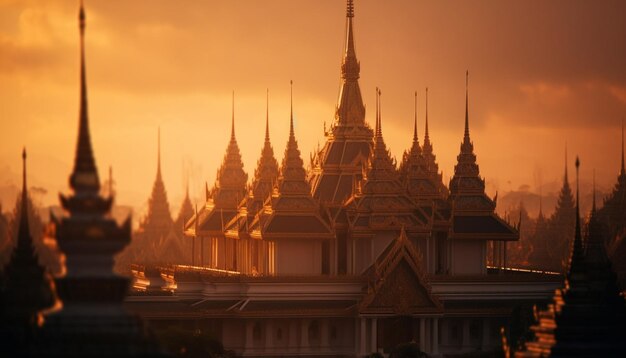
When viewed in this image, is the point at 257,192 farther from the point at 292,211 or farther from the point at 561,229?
the point at 561,229

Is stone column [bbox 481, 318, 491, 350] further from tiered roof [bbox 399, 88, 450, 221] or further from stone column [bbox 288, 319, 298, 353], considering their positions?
stone column [bbox 288, 319, 298, 353]

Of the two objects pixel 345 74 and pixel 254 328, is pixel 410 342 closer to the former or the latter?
pixel 254 328

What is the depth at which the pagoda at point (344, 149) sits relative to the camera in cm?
8750

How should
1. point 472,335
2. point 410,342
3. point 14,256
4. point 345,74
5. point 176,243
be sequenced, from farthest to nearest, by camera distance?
point 176,243
point 345,74
point 472,335
point 410,342
point 14,256

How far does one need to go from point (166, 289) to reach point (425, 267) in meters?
8.41

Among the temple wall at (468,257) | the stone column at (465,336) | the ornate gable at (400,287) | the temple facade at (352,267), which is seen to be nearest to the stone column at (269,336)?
the temple facade at (352,267)

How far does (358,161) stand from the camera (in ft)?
289

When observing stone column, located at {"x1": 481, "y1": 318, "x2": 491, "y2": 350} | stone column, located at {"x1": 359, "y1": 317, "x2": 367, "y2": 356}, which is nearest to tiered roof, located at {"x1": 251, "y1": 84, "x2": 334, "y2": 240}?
stone column, located at {"x1": 359, "y1": 317, "x2": 367, "y2": 356}

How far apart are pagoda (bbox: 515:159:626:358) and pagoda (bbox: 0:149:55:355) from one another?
9841mm

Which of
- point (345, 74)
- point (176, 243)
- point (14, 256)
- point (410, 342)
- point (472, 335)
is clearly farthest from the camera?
point (176, 243)

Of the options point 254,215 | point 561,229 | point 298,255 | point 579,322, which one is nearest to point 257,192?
point 254,215

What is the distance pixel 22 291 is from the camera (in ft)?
171

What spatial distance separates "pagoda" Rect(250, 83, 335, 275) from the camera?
82.8 m

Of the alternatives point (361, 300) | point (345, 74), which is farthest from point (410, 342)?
point (345, 74)
